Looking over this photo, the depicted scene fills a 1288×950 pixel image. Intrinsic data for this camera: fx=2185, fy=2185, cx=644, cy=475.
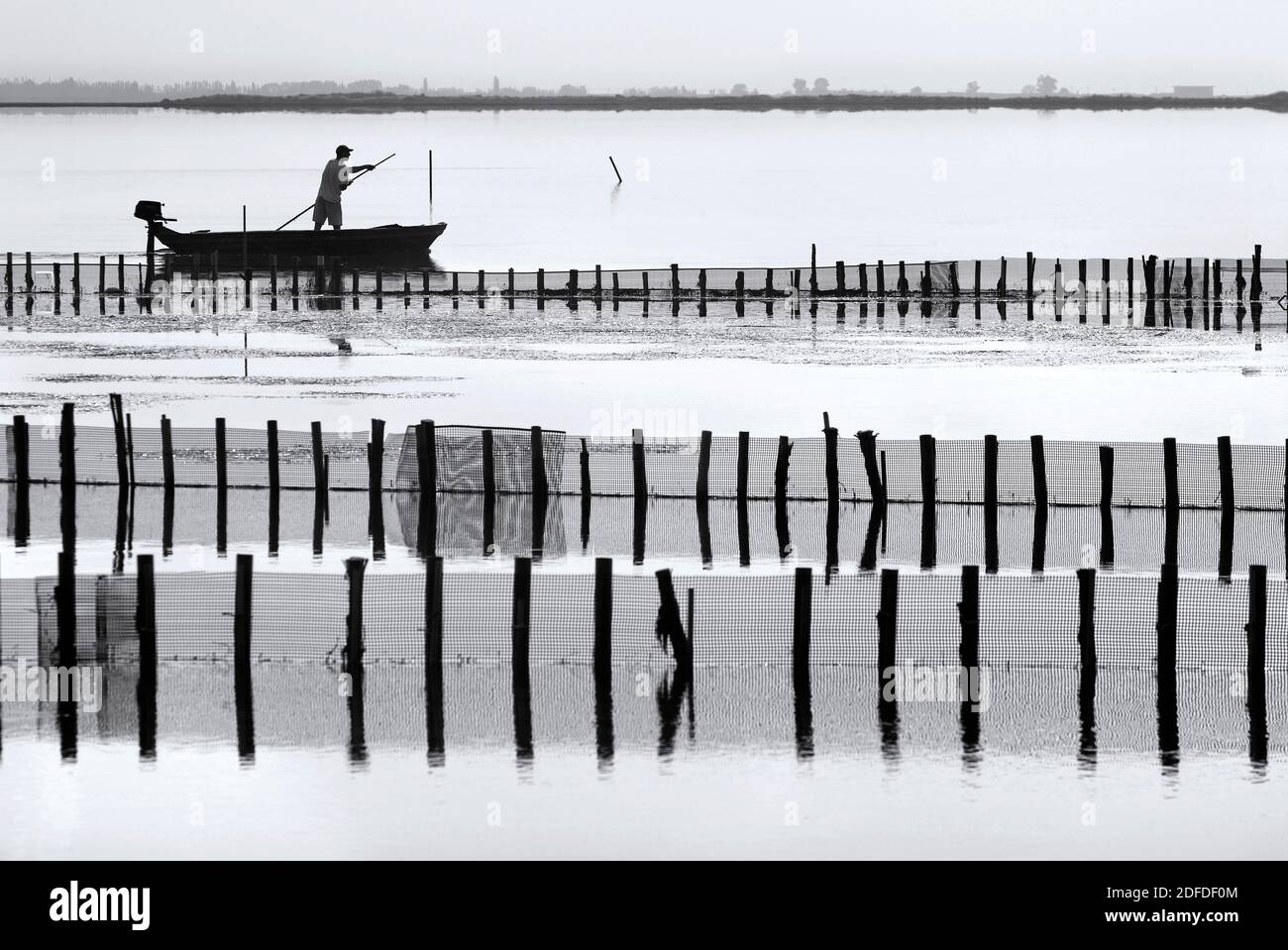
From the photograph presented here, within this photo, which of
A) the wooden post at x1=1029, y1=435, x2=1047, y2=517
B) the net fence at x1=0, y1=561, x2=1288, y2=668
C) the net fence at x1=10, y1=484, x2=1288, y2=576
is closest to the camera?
the net fence at x1=0, y1=561, x2=1288, y2=668

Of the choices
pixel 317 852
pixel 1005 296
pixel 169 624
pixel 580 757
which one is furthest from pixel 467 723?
pixel 1005 296

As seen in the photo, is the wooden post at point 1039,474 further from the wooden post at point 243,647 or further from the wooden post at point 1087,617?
the wooden post at point 243,647

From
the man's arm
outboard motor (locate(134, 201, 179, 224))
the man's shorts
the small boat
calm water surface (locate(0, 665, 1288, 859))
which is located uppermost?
the man's arm

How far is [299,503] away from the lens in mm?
32312

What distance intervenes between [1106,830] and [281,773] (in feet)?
24.7

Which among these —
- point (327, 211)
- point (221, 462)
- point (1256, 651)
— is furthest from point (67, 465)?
point (327, 211)

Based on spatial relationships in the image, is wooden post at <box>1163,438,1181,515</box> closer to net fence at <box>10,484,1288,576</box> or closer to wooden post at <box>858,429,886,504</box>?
Answer: net fence at <box>10,484,1288,576</box>

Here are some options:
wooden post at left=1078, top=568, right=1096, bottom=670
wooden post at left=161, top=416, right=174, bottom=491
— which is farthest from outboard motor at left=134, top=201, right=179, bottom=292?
wooden post at left=1078, top=568, right=1096, bottom=670

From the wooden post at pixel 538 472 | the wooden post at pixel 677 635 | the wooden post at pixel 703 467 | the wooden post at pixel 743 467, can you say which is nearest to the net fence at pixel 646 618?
the wooden post at pixel 677 635

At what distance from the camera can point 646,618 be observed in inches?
981

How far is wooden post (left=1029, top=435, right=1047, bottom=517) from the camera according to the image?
31281 mm

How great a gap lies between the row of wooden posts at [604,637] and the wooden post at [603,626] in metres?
0.01

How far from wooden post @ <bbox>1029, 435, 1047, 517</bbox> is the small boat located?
4773cm
